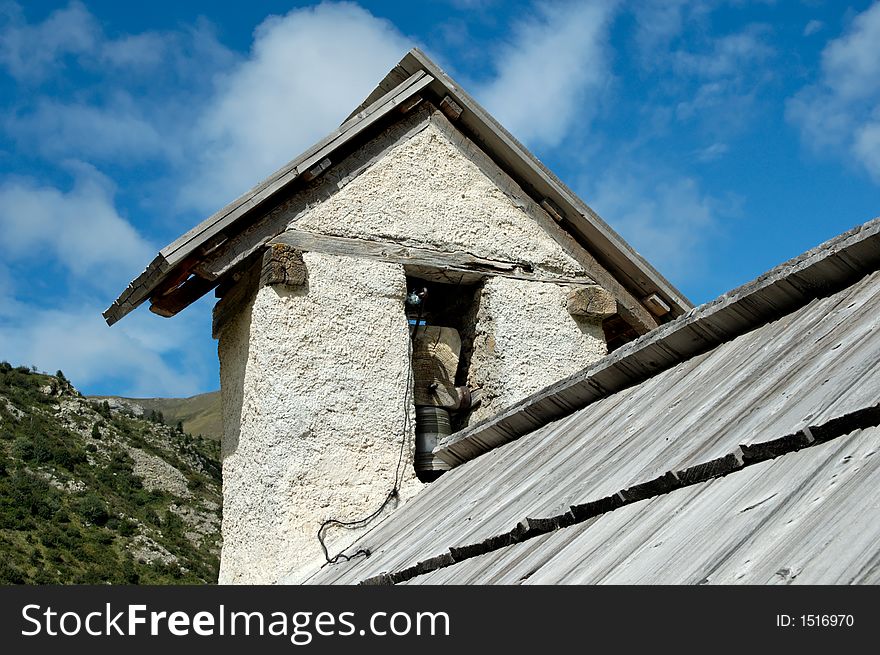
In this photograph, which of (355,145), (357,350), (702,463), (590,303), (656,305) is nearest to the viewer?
(702,463)

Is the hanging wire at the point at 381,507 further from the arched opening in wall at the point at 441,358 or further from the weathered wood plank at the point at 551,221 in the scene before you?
the weathered wood plank at the point at 551,221

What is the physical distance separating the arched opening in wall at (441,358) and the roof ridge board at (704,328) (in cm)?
83

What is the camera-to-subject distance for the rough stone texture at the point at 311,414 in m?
6.11

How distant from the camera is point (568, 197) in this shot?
7.57 metres

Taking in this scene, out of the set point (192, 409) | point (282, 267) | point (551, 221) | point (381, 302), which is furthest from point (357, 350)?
point (192, 409)

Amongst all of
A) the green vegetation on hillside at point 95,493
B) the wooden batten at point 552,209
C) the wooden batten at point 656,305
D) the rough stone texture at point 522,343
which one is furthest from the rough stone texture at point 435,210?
the green vegetation on hillside at point 95,493

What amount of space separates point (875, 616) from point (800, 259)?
7.06 feet

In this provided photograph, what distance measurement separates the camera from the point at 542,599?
2.60m

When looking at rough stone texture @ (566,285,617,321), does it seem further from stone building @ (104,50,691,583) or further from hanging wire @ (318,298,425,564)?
hanging wire @ (318,298,425,564)

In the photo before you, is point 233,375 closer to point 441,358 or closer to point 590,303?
point 441,358

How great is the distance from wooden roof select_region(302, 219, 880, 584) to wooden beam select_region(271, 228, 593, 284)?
5.71 feet

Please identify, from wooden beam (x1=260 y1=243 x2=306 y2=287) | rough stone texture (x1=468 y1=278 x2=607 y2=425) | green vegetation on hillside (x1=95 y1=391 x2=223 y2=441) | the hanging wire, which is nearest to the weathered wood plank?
rough stone texture (x1=468 y1=278 x2=607 y2=425)

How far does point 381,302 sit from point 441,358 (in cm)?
70

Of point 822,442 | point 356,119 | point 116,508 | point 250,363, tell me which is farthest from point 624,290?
point 116,508
